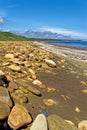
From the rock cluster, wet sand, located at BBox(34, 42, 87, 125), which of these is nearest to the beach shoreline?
wet sand, located at BBox(34, 42, 87, 125)

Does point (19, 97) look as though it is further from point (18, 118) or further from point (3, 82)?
point (18, 118)

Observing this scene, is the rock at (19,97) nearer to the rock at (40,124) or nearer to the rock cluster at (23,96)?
the rock cluster at (23,96)

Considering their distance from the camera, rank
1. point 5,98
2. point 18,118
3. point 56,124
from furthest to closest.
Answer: point 5,98
point 18,118
point 56,124

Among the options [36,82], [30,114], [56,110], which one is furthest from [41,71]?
[30,114]

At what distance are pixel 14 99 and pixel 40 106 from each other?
91 centimetres

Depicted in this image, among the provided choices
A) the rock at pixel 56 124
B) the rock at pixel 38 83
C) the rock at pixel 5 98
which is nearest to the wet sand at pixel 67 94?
the rock at pixel 38 83

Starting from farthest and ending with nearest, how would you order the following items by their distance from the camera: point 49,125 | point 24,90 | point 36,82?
1. point 36,82
2. point 24,90
3. point 49,125

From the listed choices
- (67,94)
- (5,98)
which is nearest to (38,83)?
(67,94)

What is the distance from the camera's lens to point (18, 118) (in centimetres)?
706

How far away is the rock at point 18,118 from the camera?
22.6 feet

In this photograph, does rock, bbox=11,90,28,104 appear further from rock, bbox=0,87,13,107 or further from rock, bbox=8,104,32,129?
rock, bbox=8,104,32,129

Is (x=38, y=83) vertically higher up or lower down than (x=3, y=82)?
lower down

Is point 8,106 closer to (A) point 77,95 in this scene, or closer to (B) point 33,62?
(A) point 77,95

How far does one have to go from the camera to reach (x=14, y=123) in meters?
6.89
